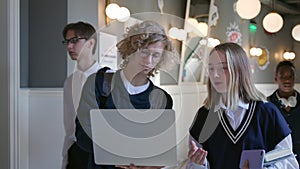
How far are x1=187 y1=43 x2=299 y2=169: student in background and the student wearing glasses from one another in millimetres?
183

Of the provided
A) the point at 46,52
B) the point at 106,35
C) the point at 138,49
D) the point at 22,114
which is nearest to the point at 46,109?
the point at 22,114

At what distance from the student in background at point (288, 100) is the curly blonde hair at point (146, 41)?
143 centimetres

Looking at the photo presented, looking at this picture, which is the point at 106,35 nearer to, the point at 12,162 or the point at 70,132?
the point at 70,132

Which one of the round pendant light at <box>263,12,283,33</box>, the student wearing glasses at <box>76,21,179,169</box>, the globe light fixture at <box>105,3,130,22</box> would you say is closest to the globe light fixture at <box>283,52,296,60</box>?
the round pendant light at <box>263,12,283,33</box>

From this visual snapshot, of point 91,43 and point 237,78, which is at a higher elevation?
point 91,43

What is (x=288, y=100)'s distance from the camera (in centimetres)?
263

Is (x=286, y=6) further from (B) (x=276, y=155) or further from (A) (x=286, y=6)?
(B) (x=276, y=155)

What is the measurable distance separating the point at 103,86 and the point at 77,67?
28cm

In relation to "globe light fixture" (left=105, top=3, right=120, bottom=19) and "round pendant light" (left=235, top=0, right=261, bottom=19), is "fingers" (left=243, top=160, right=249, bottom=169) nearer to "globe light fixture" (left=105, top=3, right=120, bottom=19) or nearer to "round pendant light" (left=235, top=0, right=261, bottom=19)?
"globe light fixture" (left=105, top=3, right=120, bottom=19)

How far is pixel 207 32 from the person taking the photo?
4.38 metres

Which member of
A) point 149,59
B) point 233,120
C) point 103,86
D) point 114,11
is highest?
point 114,11

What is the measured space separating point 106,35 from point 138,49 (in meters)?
0.21

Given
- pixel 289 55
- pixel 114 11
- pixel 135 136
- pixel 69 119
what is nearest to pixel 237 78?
pixel 135 136

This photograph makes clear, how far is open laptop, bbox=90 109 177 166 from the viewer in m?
1.30
